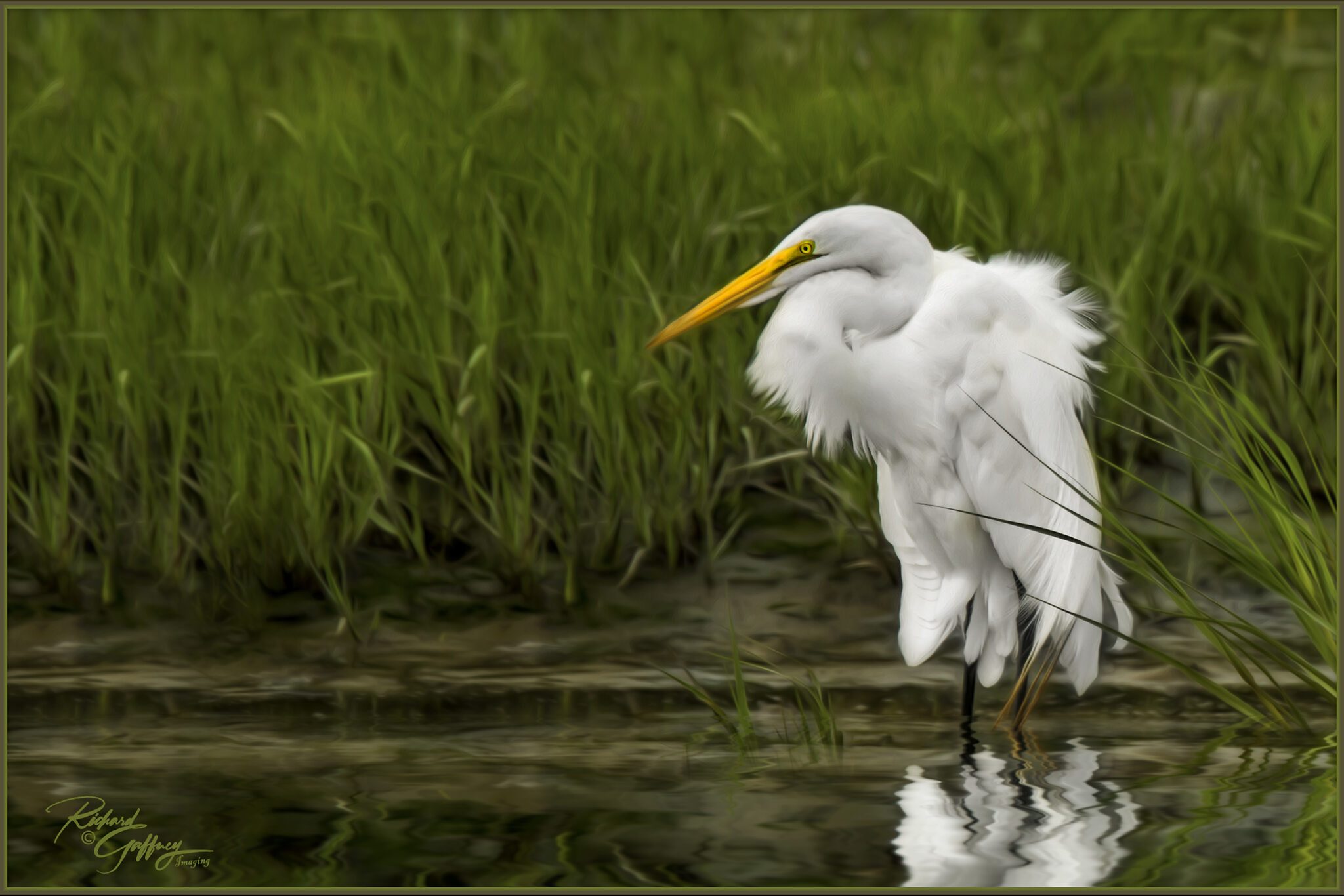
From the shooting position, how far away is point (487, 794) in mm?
3402

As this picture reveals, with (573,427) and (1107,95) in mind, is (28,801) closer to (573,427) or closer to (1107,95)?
(573,427)

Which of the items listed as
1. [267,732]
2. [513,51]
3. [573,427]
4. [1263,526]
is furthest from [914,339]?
[513,51]

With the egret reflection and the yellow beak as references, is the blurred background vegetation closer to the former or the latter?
the yellow beak

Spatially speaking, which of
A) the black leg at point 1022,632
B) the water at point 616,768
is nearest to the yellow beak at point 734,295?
the water at point 616,768

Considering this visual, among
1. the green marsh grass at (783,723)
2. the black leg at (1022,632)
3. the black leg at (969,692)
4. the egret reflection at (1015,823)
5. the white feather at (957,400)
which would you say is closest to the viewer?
the egret reflection at (1015,823)

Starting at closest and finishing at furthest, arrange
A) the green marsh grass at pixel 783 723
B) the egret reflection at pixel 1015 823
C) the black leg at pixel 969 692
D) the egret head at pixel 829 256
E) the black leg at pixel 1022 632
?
the egret reflection at pixel 1015 823
the green marsh grass at pixel 783 723
the egret head at pixel 829 256
the black leg at pixel 969 692
the black leg at pixel 1022 632

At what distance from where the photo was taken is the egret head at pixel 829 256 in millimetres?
3764

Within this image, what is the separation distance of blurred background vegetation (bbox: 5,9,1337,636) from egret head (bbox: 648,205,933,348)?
0.65 meters

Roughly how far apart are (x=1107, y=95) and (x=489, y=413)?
10.9 ft

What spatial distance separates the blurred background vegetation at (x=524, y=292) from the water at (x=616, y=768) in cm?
27

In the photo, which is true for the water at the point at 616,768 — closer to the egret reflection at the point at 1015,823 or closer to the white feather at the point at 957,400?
the egret reflection at the point at 1015,823

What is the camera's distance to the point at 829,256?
381 cm

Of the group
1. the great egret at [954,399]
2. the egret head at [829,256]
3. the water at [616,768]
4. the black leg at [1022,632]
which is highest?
the egret head at [829,256]

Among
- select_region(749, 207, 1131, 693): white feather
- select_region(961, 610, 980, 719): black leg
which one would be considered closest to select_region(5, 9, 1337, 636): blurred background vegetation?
select_region(749, 207, 1131, 693): white feather
